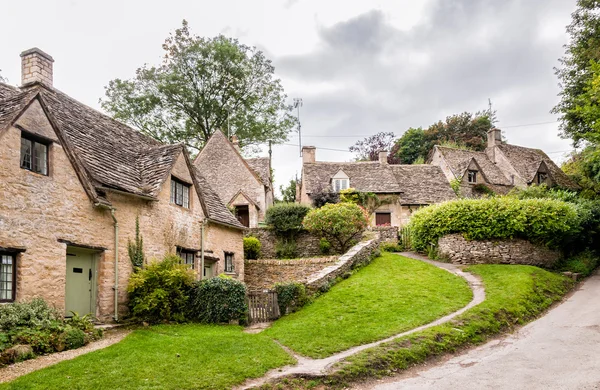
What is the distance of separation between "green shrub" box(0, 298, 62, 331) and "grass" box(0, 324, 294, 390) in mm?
1865

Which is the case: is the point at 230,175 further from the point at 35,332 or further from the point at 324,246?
the point at 35,332

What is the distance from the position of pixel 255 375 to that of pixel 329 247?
18.6 meters

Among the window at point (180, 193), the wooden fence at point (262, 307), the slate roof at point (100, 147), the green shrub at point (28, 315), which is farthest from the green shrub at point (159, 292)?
the window at point (180, 193)

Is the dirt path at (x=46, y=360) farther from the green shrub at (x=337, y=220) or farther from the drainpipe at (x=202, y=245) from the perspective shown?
the green shrub at (x=337, y=220)

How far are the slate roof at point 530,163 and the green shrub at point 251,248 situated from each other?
30.6 meters

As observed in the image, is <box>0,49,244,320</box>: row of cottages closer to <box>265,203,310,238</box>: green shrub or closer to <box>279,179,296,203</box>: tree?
<box>265,203,310,238</box>: green shrub

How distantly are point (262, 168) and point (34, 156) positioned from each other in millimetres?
27668

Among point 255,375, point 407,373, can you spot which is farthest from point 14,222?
point 407,373

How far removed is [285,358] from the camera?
410 inches

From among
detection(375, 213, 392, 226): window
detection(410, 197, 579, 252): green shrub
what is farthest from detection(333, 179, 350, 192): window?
detection(410, 197, 579, 252): green shrub

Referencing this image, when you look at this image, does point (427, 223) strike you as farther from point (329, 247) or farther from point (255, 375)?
point (255, 375)

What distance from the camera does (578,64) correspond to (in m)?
32.8

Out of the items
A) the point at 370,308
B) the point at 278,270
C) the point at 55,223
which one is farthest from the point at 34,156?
the point at 278,270

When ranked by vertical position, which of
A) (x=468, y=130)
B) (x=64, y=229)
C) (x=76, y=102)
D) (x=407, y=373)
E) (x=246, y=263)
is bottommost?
(x=407, y=373)
